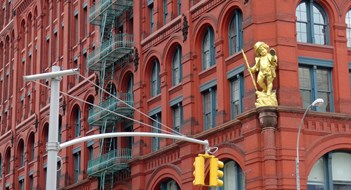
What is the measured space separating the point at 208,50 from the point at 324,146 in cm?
994

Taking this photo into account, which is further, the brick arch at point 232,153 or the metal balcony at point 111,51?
the metal balcony at point 111,51

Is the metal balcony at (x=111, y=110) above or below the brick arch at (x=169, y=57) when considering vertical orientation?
below

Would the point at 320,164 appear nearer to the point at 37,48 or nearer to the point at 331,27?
the point at 331,27

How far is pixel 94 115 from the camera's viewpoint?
53.4m

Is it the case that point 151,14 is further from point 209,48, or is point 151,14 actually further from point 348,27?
point 348,27

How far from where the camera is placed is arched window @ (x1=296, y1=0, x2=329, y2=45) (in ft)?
129

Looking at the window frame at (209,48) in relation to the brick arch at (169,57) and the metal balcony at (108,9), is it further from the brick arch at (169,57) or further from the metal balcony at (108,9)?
the metal balcony at (108,9)

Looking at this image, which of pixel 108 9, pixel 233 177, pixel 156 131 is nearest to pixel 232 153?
pixel 233 177

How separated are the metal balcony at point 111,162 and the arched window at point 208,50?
997 cm

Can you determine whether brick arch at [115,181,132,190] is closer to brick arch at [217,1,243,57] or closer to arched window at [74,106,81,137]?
arched window at [74,106,81,137]

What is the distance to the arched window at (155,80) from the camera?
161 feet

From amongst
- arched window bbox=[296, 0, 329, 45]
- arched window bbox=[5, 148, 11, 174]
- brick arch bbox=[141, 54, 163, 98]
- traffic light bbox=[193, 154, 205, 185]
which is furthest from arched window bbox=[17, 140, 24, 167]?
traffic light bbox=[193, 154, 205, 185]

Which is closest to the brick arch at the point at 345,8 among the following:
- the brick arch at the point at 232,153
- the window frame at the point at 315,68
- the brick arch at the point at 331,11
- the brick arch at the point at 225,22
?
the brick arch at the point at 331,11

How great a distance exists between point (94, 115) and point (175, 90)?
9.19m
